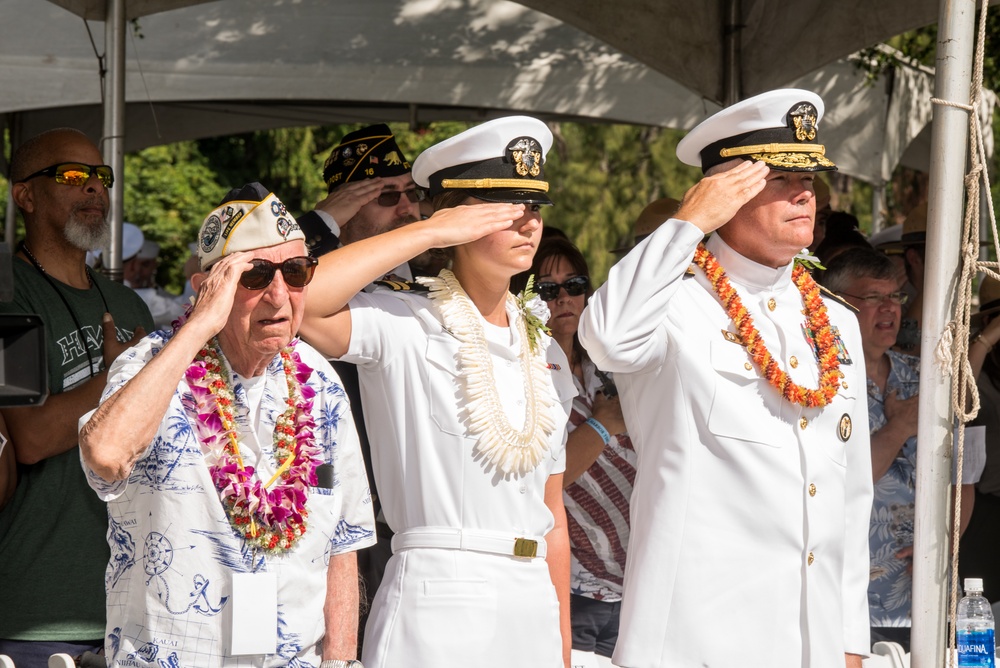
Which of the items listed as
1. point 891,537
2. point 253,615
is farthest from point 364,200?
point 891,537

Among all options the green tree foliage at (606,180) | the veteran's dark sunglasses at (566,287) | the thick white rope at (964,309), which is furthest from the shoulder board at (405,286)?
the green tree foliage at (606,180)

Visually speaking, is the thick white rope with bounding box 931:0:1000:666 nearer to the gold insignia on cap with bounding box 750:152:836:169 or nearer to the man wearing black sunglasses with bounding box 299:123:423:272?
the gold insignia on cap with bounding box 750:152:836:169

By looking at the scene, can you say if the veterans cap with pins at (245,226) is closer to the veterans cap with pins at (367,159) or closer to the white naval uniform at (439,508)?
the white naval uniform at (439,508)

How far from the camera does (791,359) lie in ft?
10.6

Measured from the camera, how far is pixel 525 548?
9.70ft

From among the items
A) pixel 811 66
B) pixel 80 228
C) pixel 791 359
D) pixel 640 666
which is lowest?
pixel 640 666

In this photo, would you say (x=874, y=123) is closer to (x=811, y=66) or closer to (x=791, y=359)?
(x=811, y=66)

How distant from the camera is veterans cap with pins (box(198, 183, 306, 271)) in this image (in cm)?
279

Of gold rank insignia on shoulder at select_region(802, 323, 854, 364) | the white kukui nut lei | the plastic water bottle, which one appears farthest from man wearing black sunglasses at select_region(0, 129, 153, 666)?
the plastic water bottle

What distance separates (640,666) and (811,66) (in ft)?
11.3

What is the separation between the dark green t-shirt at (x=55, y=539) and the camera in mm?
3309

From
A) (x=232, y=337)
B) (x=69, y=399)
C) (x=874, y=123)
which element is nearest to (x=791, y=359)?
(x=232, y=337)

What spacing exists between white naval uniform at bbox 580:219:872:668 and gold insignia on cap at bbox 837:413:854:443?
0.03 meters

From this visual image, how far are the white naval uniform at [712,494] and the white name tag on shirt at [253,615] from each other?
3.02 ft
